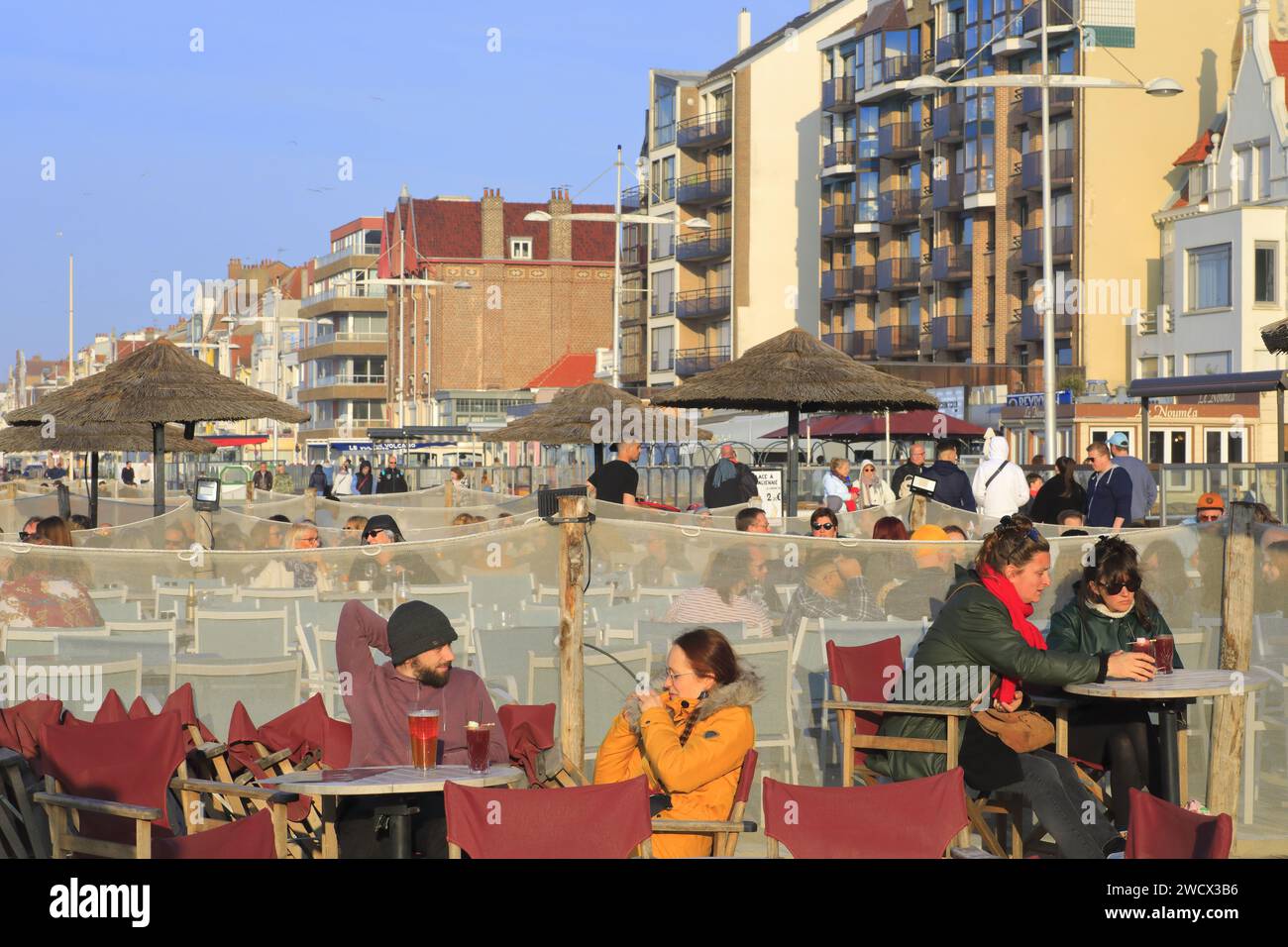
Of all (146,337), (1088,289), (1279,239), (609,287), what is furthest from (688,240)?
(146,337)

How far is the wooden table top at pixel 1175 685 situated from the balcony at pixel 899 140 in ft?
200

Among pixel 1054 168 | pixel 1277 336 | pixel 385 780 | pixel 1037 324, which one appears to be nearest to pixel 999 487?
pixel 1277 336

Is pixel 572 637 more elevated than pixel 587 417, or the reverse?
pixel 587 417

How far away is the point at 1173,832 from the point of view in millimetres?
4719

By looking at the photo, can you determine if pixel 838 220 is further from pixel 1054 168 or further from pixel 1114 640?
pixel 1114 640

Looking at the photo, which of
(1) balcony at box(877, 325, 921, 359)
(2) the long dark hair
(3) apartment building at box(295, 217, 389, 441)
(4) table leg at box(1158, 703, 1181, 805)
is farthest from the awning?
(3) apartment building at box(295, 217, 389, 441)

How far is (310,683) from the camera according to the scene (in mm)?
9492

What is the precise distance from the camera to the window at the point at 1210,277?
53219mm

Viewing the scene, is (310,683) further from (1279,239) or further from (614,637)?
(1279,239)

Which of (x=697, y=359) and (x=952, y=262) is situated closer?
(x=952, y=262)

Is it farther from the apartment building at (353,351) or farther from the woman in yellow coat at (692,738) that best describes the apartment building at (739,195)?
the woman in yellow coat at (692,738)

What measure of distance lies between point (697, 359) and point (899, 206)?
16.8 m
